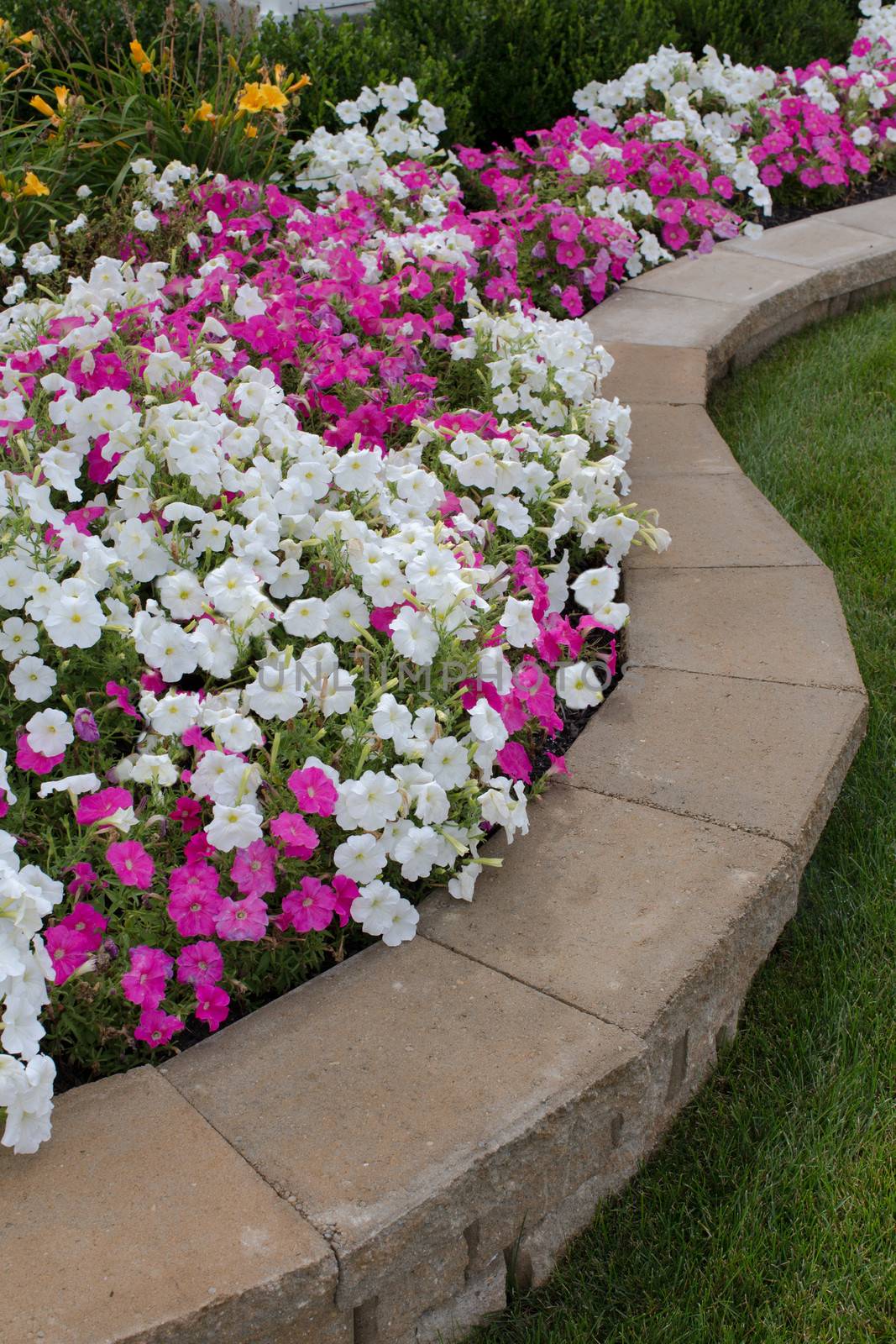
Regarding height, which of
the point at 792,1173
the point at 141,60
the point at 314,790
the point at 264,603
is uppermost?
the point at 141,60

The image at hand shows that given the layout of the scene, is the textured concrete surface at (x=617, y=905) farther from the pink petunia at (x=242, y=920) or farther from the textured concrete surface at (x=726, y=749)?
the pink petunia at (x=242, y=920)

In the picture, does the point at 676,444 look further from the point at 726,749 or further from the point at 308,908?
the point at 308,908

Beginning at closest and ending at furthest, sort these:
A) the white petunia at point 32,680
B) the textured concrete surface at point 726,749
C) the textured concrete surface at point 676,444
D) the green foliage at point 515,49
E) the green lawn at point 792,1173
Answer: the green lawn at point 792,1173 < the white petunia at point 32,680 < the textured concrete surface at point 726,749 < the textured concrete surface at point 676,444 < the green foliage at point 515,49

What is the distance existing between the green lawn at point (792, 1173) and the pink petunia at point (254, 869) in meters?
0.71

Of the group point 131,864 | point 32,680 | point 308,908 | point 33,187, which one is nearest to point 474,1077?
point 308,908

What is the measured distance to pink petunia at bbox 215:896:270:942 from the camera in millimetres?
1963

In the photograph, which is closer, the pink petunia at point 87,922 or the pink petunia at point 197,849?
the pink petunia at point 87,922

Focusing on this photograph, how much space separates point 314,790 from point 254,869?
16cm

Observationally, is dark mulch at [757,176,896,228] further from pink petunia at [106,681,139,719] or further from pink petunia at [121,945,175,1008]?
pink petunia at [121,945,175,1008]

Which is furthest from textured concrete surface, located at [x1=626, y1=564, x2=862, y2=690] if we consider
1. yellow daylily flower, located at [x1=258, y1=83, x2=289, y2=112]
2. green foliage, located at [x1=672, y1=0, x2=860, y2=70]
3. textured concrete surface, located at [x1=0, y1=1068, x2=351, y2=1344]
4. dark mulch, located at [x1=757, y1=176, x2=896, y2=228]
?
green foliage, located at [x1=672, y1=0, x2=860, y2=70]

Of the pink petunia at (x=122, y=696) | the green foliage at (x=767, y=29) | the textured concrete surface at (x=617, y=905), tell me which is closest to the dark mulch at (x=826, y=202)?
the green foliage at (x=767, y=29)

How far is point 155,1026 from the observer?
75.7 inches

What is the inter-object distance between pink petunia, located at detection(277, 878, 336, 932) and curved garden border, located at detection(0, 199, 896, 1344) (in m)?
0.09

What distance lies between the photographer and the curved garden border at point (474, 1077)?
1577 mm
